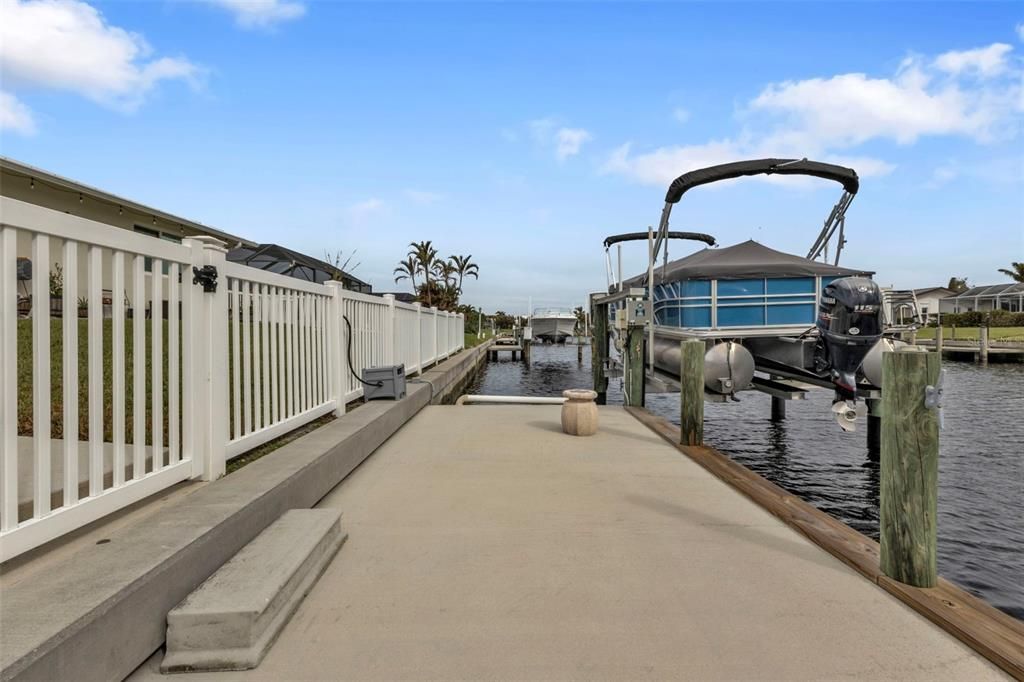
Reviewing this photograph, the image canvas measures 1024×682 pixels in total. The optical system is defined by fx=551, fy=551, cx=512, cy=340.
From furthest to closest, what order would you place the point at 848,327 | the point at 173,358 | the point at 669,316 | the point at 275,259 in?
the point at 275,259
the point at 669,316
the point at 848,327
the point at 173,358

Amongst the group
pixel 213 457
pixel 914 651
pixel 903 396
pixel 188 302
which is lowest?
pixel 914 651

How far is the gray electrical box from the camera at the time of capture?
22.9 ft

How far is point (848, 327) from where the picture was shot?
7.36 meters

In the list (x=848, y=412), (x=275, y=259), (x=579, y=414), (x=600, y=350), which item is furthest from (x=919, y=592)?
(x=275, y=259)

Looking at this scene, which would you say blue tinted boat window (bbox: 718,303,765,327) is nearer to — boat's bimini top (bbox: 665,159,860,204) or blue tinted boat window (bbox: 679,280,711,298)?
blue tinted boat window (bbox: 679,280,711,298)

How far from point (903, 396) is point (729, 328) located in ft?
20.6

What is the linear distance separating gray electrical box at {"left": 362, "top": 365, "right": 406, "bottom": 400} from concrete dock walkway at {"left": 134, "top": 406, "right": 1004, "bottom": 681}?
8.94 feet

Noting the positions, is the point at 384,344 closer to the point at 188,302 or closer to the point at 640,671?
the point at 188,302

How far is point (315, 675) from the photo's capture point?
2.02 metres

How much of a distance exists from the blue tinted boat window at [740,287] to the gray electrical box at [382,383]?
5255 millimetres

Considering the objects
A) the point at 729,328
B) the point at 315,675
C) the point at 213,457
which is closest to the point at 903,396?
the point at 315,675

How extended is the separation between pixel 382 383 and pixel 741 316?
567 cm

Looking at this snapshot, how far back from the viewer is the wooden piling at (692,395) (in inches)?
224

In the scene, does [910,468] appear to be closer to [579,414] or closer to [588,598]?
[588,598]
